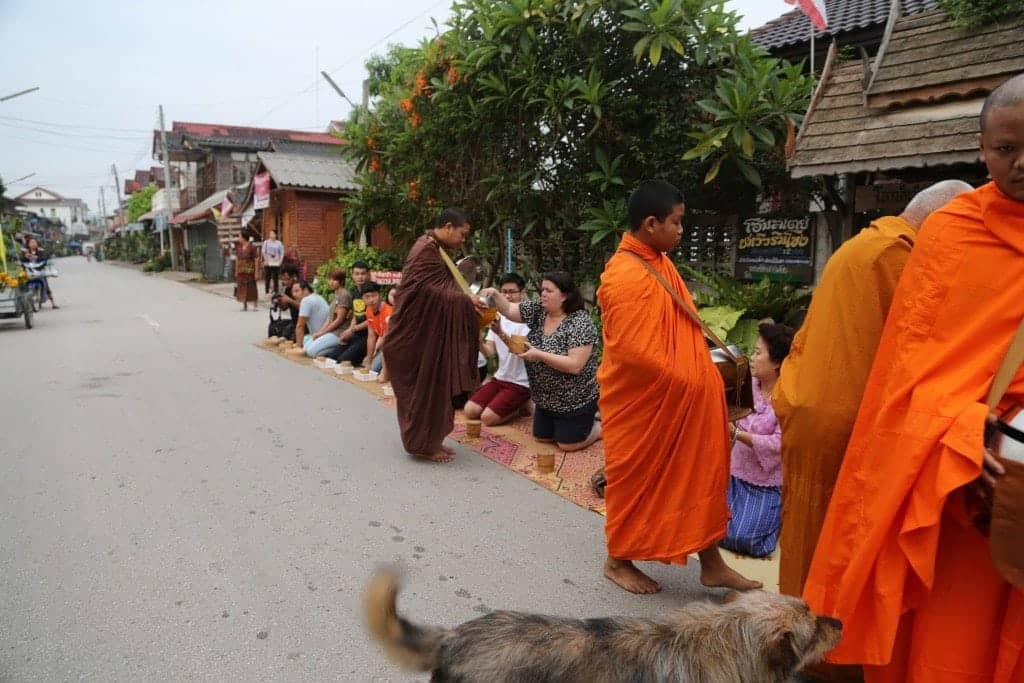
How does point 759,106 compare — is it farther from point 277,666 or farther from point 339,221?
point 339,221

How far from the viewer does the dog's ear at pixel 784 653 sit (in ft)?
6.06

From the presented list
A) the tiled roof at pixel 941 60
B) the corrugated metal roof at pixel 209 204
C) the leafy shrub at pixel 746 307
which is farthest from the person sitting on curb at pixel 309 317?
the corrugated metal roof at pixel 209 204

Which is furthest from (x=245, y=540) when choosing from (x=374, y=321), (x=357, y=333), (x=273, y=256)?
(x=273, y=256)

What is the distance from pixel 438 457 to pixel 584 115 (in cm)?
431

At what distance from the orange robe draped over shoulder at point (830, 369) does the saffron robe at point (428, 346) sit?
11.0 ft

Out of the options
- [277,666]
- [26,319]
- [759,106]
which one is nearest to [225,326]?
[26,319]

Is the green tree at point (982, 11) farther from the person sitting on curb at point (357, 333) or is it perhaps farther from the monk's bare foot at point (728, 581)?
the person sitting on curb at point (357, 333)

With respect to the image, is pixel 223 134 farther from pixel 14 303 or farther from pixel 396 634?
pixel 396 634

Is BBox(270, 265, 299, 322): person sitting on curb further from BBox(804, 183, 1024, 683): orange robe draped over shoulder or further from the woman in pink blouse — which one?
BBox(804, 183, 1024, 683): orange robe draped over shoulder

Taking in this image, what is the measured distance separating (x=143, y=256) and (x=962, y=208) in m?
48.3

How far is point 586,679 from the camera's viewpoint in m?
1.86

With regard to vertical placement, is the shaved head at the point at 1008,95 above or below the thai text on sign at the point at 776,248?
above

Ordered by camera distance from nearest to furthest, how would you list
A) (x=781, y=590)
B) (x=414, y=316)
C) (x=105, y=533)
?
(x=781, y=590), (x=105, y=533), (x=414, y=316)

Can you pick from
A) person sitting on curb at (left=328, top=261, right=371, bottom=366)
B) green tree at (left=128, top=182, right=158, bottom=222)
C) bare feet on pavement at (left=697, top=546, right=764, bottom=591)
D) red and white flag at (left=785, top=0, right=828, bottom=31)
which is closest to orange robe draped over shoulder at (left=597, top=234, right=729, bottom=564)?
bare feet on pavement at (left=697, top=546, right=764, bottom=591)
